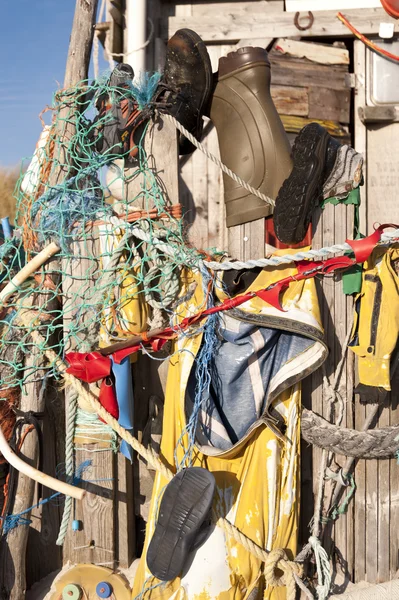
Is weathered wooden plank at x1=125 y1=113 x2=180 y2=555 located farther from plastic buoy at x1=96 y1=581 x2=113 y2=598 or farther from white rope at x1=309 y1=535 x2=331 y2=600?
white rope at x1=309 y1=535 x2=331 y2=600

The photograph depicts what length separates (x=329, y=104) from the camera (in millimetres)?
6051

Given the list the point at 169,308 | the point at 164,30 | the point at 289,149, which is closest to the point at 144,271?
the point at 169,308

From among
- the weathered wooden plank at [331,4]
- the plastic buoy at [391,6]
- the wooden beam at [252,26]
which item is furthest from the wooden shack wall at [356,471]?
the weathered wooden plank at [331,4]

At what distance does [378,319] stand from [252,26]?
4.40 metres

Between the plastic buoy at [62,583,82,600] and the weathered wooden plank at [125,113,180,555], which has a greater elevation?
the weathered wooden plank at [125,113,180,555]

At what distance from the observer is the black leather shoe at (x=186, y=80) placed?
277 centimetres

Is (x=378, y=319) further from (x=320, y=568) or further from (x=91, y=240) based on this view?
(x=91, y=240)

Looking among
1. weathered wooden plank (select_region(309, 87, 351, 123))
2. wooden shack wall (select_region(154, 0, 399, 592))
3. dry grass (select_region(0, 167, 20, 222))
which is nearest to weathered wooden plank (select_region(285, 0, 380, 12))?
weathered wooden plank (select_region(309, 87, 351, 123))

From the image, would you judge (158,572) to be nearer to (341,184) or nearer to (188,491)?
(188,491)

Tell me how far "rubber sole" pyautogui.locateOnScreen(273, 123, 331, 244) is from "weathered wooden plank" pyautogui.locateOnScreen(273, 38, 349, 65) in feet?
12.7

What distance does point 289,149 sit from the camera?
2.75m

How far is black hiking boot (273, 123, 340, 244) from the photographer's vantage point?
255cm

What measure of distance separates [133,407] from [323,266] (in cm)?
114

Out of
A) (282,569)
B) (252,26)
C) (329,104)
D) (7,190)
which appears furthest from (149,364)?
(7,190)
